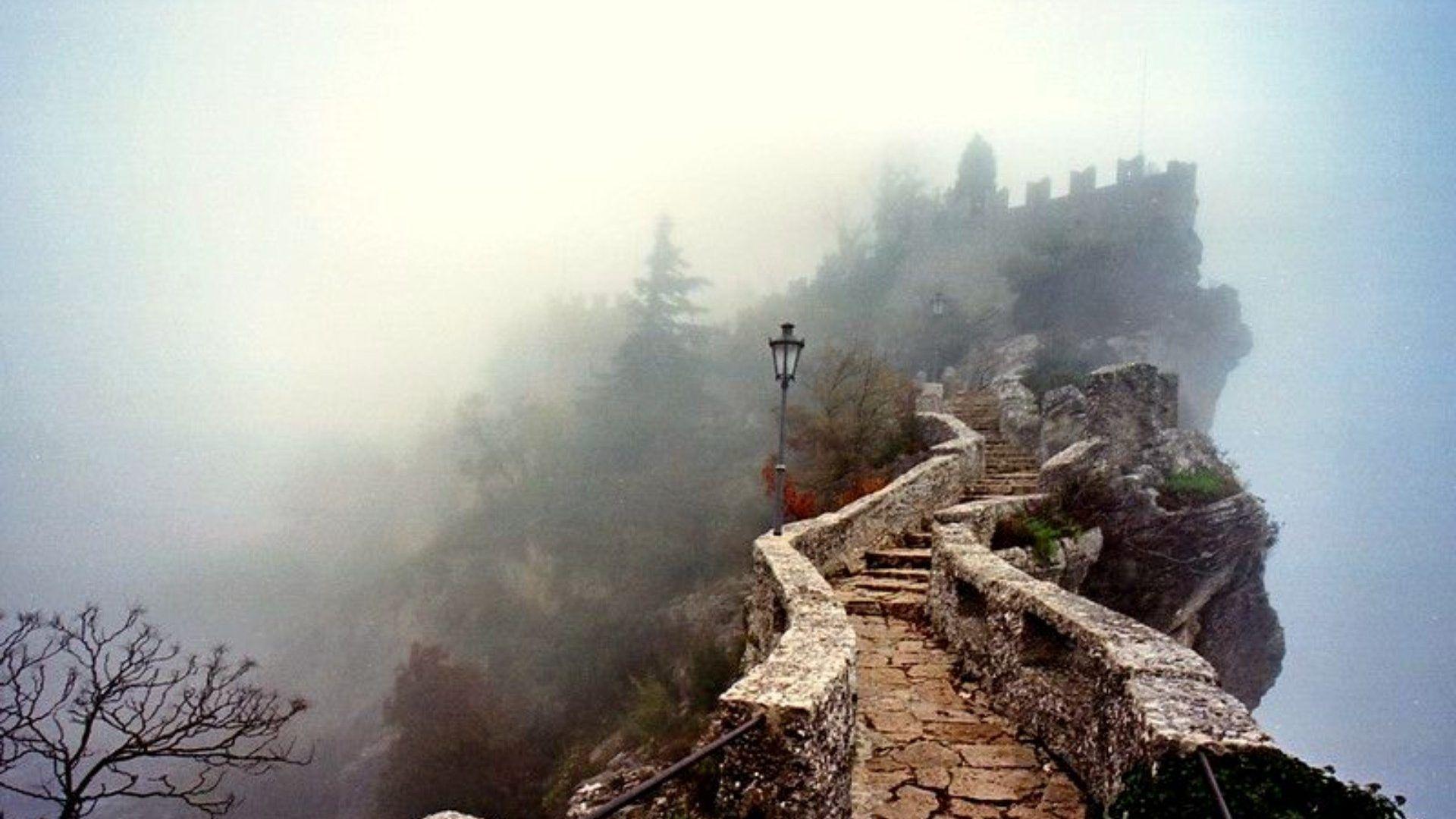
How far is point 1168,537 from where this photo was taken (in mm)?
13430

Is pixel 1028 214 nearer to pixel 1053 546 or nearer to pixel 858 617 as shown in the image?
pixel 1053 546

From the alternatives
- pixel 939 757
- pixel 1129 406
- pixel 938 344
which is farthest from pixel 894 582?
pixel 938 344

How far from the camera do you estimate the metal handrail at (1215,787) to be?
3.00 m

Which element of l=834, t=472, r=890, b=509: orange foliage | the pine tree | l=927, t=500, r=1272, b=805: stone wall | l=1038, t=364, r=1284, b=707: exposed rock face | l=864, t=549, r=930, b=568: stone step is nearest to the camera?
l=927, t=500, r=1272, b=805: stone wall

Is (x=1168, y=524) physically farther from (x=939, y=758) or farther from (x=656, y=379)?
(x=656, y=379)

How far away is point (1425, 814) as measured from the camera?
368 ft

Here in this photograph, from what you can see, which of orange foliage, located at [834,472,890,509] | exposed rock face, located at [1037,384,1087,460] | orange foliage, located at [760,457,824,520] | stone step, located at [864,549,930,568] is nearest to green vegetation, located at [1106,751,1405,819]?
stone step, located at [864,549,930,568]

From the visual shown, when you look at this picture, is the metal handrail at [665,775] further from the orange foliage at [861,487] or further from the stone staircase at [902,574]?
the orange foliage at [861,487]

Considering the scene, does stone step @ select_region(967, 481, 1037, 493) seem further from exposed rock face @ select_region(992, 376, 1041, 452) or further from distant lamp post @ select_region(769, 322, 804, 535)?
distant lamp post @ select_region(769, 322, 804, 535)

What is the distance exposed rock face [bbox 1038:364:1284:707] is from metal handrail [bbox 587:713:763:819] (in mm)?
11385

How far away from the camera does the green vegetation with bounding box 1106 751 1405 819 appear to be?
318 centimetres

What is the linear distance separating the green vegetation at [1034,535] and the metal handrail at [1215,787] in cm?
829

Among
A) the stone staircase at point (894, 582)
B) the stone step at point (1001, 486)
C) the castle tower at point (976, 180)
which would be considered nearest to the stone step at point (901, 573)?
the stone staircase at point (894, 582)

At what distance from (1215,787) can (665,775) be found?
8.61 ft
